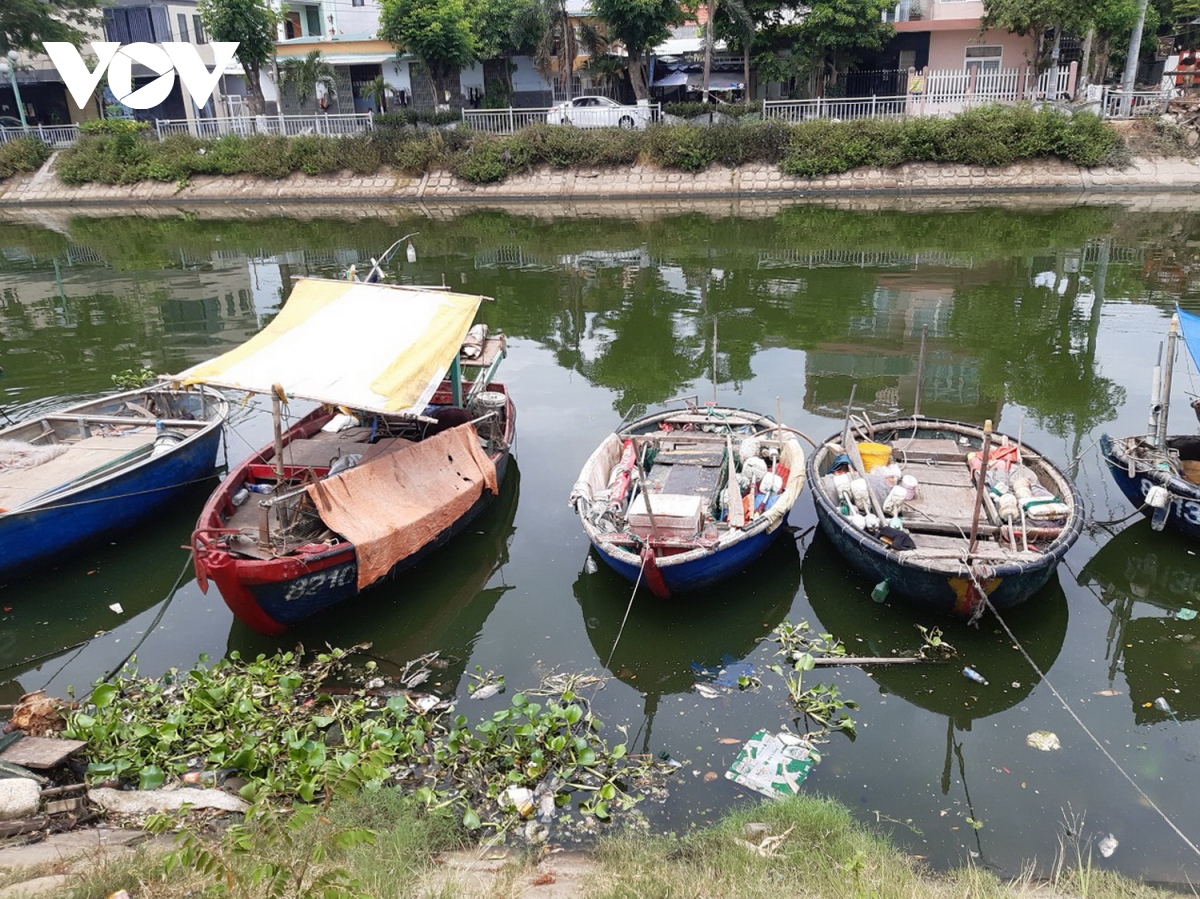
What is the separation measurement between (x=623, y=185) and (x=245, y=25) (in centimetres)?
1455

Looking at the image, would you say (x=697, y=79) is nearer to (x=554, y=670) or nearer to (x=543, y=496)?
(x=543, y=496)

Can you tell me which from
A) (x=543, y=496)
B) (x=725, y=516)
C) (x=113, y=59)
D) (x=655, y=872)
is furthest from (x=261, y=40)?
(x=655, y=872)

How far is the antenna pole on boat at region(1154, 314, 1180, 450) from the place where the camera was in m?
9.27

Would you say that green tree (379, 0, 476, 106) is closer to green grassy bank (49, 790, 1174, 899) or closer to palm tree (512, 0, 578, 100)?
palm tree (512, 0, 578, 100)

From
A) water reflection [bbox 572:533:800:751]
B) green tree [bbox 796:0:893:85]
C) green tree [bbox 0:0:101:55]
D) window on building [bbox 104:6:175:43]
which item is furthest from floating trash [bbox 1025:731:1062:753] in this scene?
window on building [bbox 104:6:175:43]

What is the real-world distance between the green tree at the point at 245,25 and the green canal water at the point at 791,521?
10111 millimetres

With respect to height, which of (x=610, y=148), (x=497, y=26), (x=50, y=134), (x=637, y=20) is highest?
→ (x=497, y=26)

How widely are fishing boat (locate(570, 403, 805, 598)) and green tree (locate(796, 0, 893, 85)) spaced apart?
25.3 m

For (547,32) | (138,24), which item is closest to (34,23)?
(138,24)

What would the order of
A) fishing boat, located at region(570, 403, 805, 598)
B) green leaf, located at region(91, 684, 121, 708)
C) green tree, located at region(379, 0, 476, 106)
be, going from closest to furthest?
green leaf, located at region(91, 684, 121, 708) < fishing boat, located at region(570, 403, 805, 598) < green tree, located at region(379, 0, 476, 106)

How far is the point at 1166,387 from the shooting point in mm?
9336

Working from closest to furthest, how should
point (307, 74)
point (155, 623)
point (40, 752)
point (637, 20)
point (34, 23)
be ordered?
1. point (40, 752)
2. point (155, 623)
3. point (637, 20)
4. point (34, 23)
5. point (307, 74)

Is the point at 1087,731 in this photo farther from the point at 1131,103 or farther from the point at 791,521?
the point at 1131,103

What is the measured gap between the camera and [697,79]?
121ft
